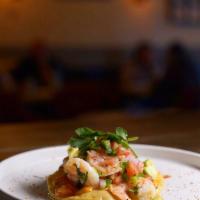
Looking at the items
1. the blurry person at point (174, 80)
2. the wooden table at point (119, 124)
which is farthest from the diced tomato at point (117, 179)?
the blurry person at point (174, 80)

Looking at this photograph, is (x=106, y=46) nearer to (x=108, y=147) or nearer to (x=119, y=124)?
(x=119, y=124)

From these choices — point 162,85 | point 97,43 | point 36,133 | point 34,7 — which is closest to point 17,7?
point 34,7

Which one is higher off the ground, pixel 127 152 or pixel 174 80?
pixel 127 152

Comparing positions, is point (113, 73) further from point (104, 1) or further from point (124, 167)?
point (124, 167)

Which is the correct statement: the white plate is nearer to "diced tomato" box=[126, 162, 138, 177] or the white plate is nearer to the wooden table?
"diced tomato" box=[126, 162, 138, 177]

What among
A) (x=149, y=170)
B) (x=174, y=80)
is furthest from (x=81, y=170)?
(x=174, y=80)

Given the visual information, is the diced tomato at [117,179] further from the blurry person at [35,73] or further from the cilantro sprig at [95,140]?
the blurry person at [35,73]

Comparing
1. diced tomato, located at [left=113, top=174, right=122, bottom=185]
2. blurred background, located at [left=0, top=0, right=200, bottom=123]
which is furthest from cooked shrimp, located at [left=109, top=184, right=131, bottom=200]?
blurred background, located at [left=0, top=0, right=200, bottom=123]
